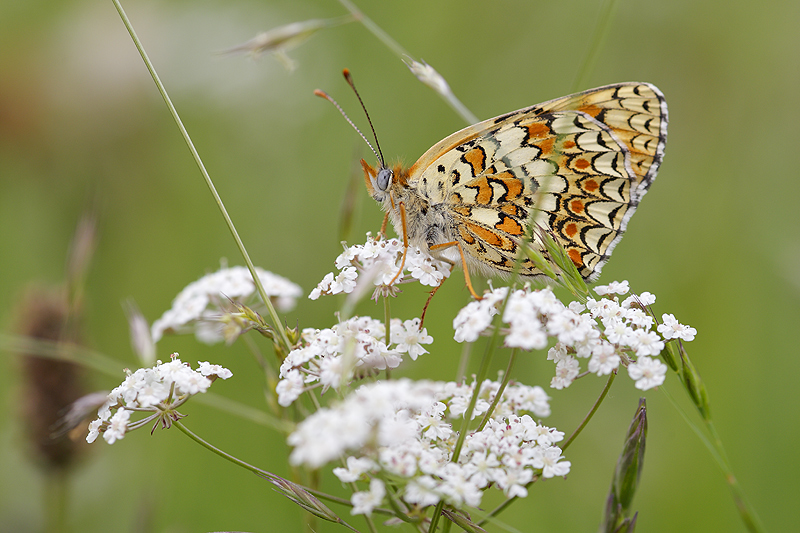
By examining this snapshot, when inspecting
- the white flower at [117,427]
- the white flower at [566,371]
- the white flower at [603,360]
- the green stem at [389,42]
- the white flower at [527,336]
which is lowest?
the white flower at [117,427]

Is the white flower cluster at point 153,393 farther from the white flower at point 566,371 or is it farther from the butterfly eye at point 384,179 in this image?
the butterfly eye at point 384,179

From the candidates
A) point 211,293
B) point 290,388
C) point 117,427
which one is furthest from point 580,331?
point 211,293

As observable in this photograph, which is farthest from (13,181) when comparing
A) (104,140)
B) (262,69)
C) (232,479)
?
(232,479)

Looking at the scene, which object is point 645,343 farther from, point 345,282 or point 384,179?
point 384,179

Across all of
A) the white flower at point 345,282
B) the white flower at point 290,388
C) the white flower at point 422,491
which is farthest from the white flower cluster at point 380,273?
the white flower at point 422,491

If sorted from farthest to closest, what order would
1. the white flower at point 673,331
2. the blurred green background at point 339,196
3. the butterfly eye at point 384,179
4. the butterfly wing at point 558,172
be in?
the blurred green background at point 339,196, the butterfly eye at point 384,179, the butterfly wing at point 558,172, the white flower at point 673,331

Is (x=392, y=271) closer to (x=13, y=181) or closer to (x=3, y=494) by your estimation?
Answer: (x=3, y=494)
